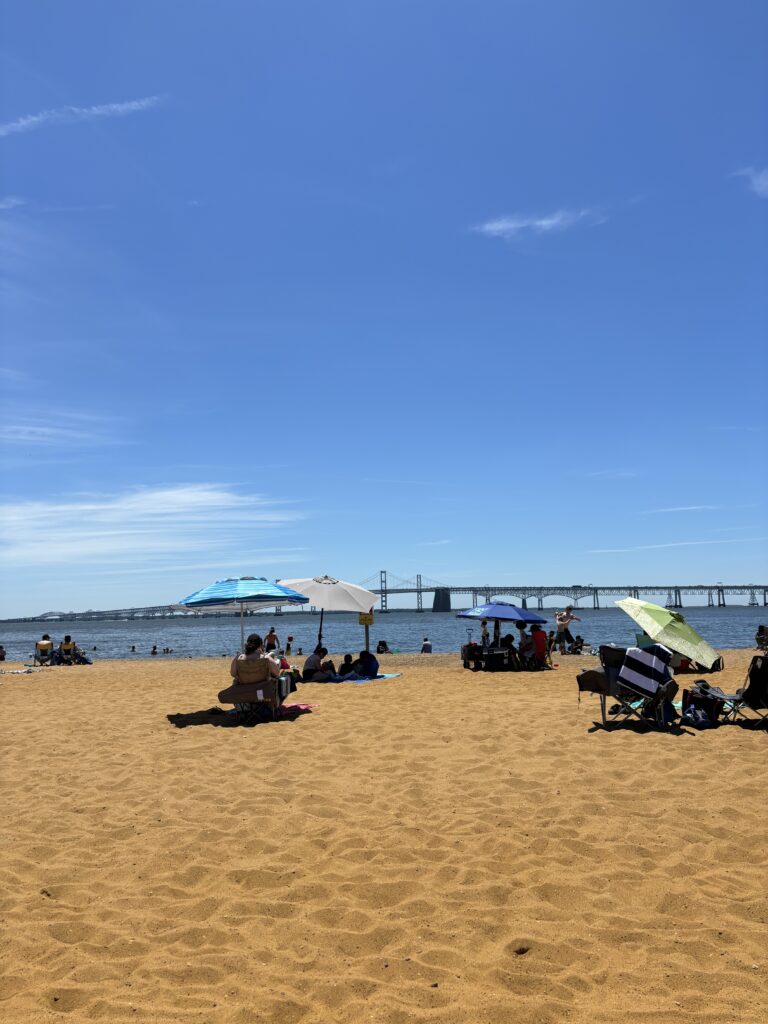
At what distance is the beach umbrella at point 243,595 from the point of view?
41.1ft

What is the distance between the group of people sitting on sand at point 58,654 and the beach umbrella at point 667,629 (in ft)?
66.5

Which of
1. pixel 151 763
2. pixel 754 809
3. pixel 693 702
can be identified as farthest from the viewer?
pixel 693 702

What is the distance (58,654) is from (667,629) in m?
21.9

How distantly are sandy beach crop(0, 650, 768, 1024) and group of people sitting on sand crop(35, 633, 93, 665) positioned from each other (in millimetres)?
17606

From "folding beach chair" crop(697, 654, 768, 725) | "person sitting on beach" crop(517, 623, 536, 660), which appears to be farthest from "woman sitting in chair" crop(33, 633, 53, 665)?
"folding beach chair" crop(697, 654, 768, 725)

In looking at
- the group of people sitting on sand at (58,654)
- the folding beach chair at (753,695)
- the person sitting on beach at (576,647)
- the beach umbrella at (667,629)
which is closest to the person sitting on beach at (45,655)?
the group of people sitting on sand at (58,654)

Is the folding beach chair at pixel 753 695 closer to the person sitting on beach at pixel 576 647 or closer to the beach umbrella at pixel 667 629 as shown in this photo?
the beach umbrella at pixel 667 629

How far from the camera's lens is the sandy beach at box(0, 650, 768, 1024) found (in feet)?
10.8

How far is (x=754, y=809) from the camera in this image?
18.1 feet

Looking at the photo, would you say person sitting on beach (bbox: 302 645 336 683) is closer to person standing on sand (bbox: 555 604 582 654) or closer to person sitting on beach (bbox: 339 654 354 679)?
person sitting on beach (bbox: 339 654 354 679)

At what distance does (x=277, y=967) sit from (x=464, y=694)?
8.96 m

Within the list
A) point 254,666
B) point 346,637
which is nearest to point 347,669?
point 254,666

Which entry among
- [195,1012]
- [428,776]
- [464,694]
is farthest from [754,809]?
[464,694]

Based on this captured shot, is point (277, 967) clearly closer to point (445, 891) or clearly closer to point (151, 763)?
point (445, 891)
